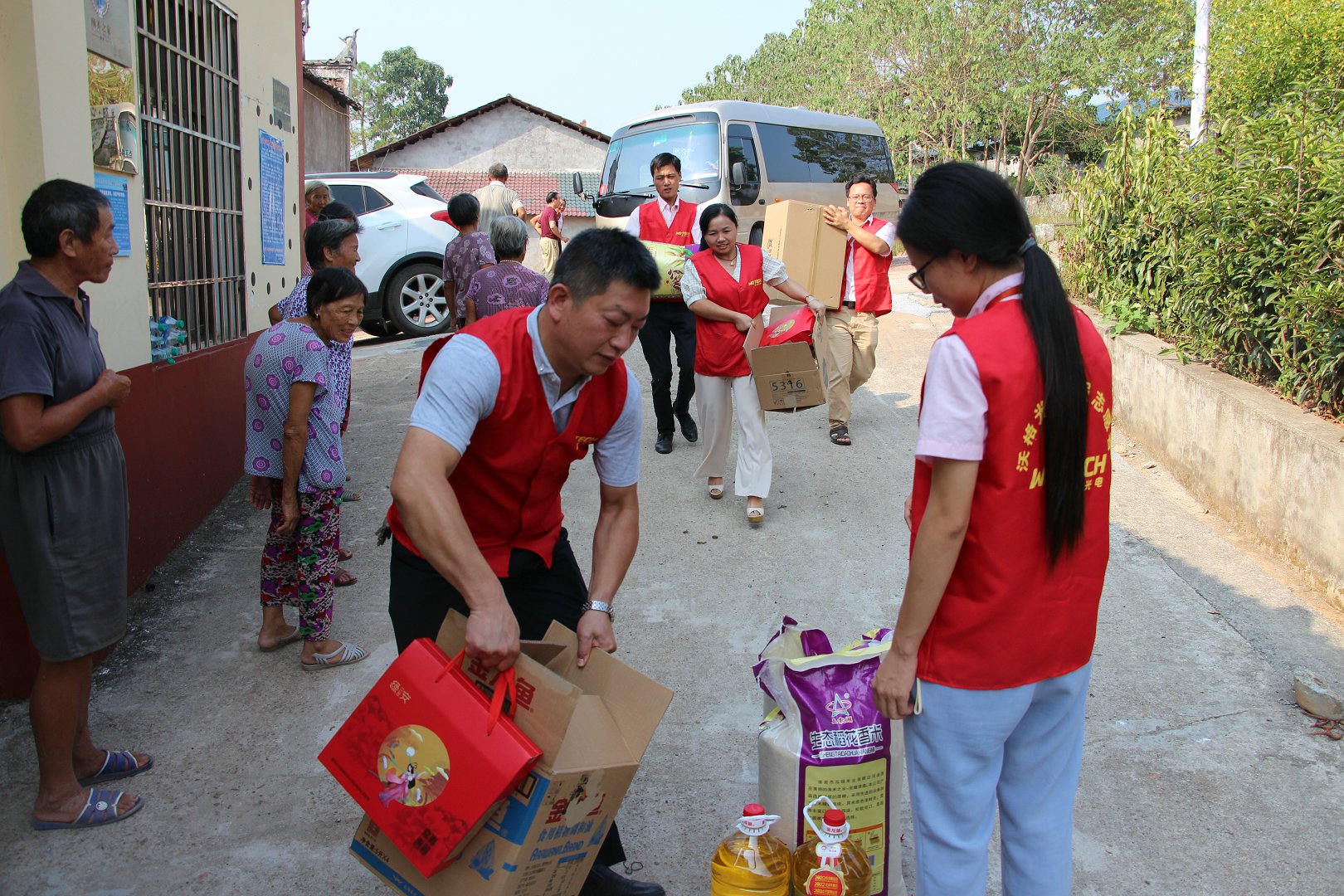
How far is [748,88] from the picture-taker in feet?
177

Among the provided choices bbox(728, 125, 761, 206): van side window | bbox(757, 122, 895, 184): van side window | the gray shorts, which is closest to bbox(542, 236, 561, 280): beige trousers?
bbox(757, 122, 895, 184): van side window

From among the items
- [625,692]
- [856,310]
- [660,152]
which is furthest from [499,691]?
[660,152]

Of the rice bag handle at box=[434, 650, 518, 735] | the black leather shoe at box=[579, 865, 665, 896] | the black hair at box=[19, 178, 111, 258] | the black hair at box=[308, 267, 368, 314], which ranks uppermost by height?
the black hair at box=[19, 178, 111, 258]

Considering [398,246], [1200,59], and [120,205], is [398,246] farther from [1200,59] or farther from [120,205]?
[1200,59]

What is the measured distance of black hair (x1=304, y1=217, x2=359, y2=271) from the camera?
4.79 m

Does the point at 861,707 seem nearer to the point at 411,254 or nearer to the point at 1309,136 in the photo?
the point at 1309,136

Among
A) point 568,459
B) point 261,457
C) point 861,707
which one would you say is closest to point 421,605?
point 568,459

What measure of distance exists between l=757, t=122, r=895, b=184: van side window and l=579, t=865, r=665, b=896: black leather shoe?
10359 mm

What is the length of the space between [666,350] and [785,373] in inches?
67.4

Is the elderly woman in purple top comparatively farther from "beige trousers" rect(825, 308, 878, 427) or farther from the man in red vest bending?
"beige trousers" rect(825, 308, 878, 427)

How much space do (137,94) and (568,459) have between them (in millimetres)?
3593

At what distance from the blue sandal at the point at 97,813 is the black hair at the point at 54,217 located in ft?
5.27

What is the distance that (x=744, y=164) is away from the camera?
1146cm

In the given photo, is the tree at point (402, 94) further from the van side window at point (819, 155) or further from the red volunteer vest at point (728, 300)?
the red volunteer vest at point (728, 300)
